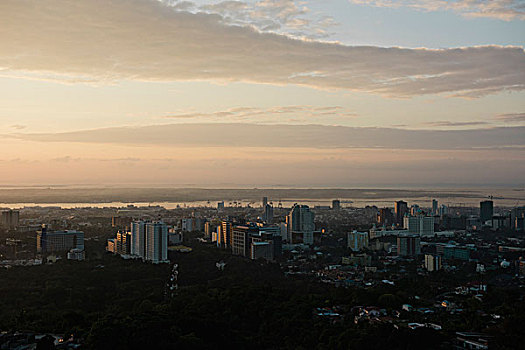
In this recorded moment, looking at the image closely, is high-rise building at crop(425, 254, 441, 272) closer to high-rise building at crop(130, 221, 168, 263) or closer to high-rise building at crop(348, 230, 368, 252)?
high-rise building at crop(348, 230, 368, 252)

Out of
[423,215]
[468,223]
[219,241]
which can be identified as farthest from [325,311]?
[468,223]


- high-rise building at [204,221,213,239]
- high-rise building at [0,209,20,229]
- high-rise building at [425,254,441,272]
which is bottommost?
high-rise building at [425,254,441,272]

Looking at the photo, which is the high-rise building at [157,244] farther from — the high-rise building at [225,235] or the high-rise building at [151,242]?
the high-rise building at [225,235]

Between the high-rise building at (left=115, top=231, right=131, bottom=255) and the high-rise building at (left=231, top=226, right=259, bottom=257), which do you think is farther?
the high-rise building at (left=231, top=226, right=259, bottom=257)

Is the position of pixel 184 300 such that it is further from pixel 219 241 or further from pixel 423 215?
pixel 423 215

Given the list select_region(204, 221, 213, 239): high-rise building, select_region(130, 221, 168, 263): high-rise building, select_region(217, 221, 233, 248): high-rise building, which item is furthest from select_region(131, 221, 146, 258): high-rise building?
select_region(204, 221, 213, 239): high-rise building

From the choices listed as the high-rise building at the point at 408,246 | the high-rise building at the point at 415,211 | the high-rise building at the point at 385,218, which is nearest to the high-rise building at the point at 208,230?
the high-rise building at the point at 408,246

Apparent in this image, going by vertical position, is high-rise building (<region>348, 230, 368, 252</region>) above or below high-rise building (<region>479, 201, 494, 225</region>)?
below
